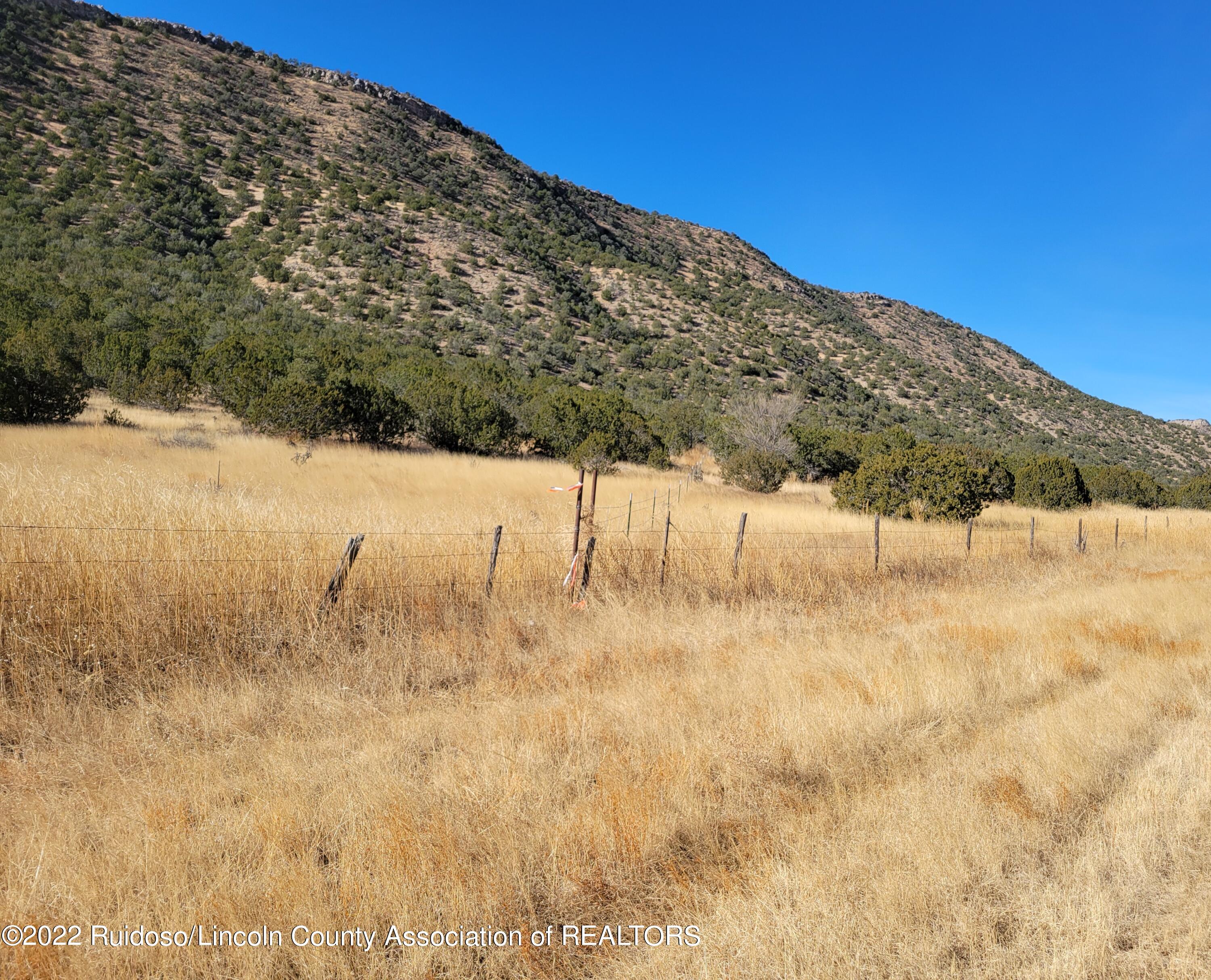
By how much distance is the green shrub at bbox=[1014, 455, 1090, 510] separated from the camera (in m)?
31.9

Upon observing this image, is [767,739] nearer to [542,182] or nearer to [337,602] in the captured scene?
[337,602]

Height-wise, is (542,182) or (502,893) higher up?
(542,182)

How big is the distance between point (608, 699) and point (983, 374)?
8566 cm

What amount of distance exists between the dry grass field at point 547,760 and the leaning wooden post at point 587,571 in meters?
0.20

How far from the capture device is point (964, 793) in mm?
4262

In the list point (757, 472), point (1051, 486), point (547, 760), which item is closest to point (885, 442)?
point (1051, 486)

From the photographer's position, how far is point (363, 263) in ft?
171

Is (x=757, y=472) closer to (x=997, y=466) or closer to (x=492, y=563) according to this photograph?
(x=997, y=466)

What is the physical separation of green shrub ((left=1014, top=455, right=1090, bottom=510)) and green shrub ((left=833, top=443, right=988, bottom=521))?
12.9m

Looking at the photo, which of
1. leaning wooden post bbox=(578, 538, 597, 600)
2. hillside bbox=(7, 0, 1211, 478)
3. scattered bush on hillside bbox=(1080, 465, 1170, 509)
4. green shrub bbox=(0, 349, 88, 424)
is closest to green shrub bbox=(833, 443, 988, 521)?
leaning wooden post bbox=(578, 538, 597, 600)

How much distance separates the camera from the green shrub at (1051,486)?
31875 mm

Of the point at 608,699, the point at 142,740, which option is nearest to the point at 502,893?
the point at 608,699

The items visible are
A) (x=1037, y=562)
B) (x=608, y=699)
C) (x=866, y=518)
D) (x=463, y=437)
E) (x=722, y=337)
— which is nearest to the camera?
(x=608, y=699)

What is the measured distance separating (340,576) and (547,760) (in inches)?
134
